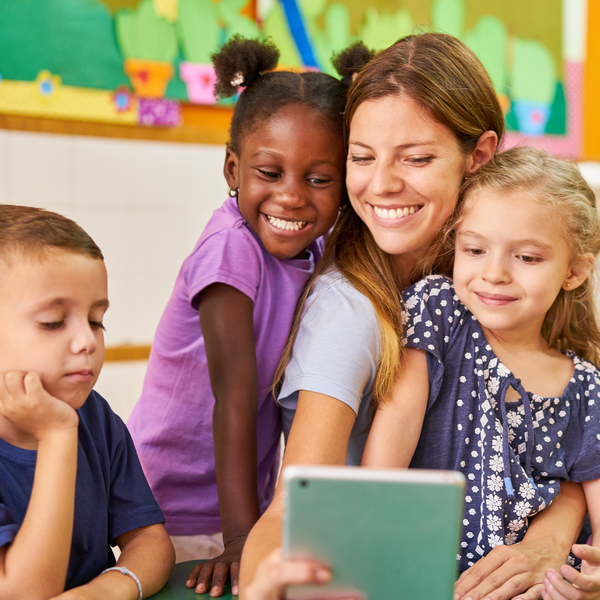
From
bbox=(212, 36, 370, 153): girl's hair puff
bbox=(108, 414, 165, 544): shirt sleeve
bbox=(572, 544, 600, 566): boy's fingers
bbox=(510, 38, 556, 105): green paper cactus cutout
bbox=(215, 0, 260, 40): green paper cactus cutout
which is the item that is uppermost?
bbox=(215, 0, 260, 40): green paper cactus cutout

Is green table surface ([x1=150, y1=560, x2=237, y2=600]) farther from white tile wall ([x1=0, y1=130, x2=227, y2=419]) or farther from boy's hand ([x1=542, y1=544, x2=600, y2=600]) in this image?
white tile wall ([x1=0, y1=130, x2=227, y2=419])

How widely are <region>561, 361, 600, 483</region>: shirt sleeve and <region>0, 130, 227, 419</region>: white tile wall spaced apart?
276 centimetres

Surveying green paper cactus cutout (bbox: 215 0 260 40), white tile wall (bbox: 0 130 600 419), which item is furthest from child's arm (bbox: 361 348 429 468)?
green paper cactus cutout (bbox: 215 0 260 40)

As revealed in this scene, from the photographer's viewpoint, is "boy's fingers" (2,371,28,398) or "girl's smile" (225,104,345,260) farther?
"girl's smile" (225,104,345,260)

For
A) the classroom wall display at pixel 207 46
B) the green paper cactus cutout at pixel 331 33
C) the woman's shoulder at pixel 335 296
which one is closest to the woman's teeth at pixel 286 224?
the woman's shoulder at pixel 335 296

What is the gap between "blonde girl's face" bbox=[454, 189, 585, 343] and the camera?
1.22m

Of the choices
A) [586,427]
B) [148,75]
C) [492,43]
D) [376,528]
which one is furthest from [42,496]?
[492,43]

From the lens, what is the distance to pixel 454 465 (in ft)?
3.96

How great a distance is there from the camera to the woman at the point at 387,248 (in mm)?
1134

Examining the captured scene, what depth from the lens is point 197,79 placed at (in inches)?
147

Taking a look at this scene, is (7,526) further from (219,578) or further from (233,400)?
(233,400)

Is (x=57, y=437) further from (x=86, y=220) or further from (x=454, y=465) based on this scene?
(x=86, y=220)

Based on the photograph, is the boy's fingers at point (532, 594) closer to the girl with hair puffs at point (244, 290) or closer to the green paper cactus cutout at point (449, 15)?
the girl with hair puffs at point (244, 290)

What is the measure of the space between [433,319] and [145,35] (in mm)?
2927
